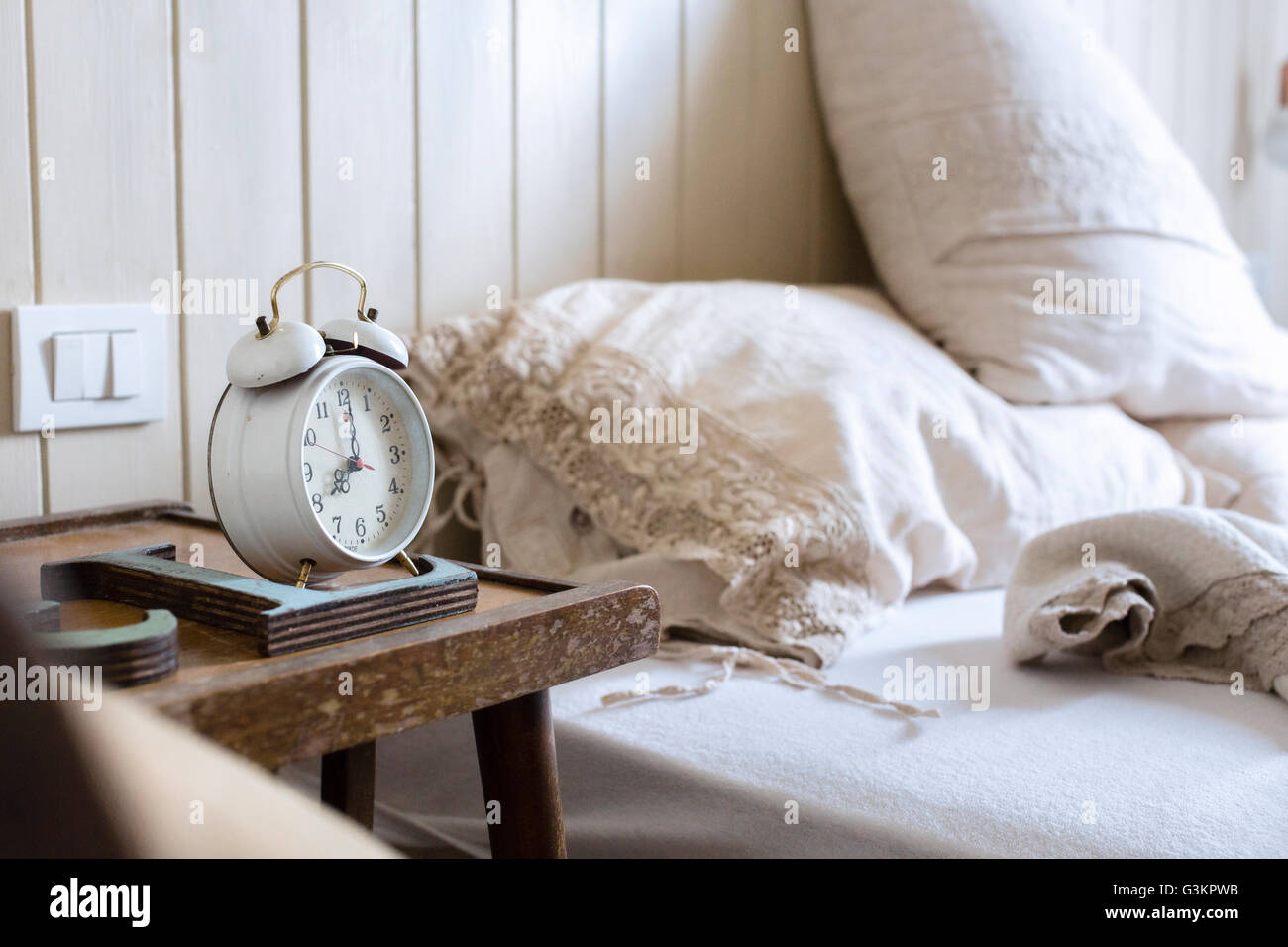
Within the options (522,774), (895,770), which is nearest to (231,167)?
(522,774)

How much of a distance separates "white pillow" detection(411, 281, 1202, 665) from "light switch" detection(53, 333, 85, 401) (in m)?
0.29

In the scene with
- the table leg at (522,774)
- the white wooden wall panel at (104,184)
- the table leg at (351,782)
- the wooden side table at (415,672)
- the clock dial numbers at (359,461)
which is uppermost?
the white wooden wall panel at (104,184)

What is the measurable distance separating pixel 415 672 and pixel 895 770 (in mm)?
367

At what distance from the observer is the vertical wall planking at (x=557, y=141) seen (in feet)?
4.08

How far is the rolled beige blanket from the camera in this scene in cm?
88

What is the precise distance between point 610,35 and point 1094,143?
0.60 meters

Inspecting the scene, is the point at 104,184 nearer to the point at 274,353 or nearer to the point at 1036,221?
the point at 274,353

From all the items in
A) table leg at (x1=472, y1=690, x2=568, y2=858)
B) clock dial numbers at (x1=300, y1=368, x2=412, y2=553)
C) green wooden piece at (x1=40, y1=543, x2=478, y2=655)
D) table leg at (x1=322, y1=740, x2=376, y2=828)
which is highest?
clock dial numbers at (x1=300, y1=368, x2=412, y2=553)

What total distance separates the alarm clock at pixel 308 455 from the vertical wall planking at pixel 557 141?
64 cm

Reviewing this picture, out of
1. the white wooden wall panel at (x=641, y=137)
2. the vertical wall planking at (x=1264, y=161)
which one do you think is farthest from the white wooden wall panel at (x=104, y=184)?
the vertical wall planking at (x=1264, y=161)

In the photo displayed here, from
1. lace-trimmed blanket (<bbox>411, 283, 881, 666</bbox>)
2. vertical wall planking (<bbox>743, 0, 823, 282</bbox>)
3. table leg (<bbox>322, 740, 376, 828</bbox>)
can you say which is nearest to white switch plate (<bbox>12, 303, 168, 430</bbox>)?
lace-trimmed blanket (<bbox>411, 283, 881, 666</bbox>)

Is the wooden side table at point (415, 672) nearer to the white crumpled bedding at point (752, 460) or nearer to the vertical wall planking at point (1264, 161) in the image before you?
the white crumpled bedding at point (752, 460)

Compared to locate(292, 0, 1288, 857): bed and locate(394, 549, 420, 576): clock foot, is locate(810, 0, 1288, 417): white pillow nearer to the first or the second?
locate(292, 0, 1288, 857): bed

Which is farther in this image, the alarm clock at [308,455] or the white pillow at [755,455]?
the white pillow at [755,455]
